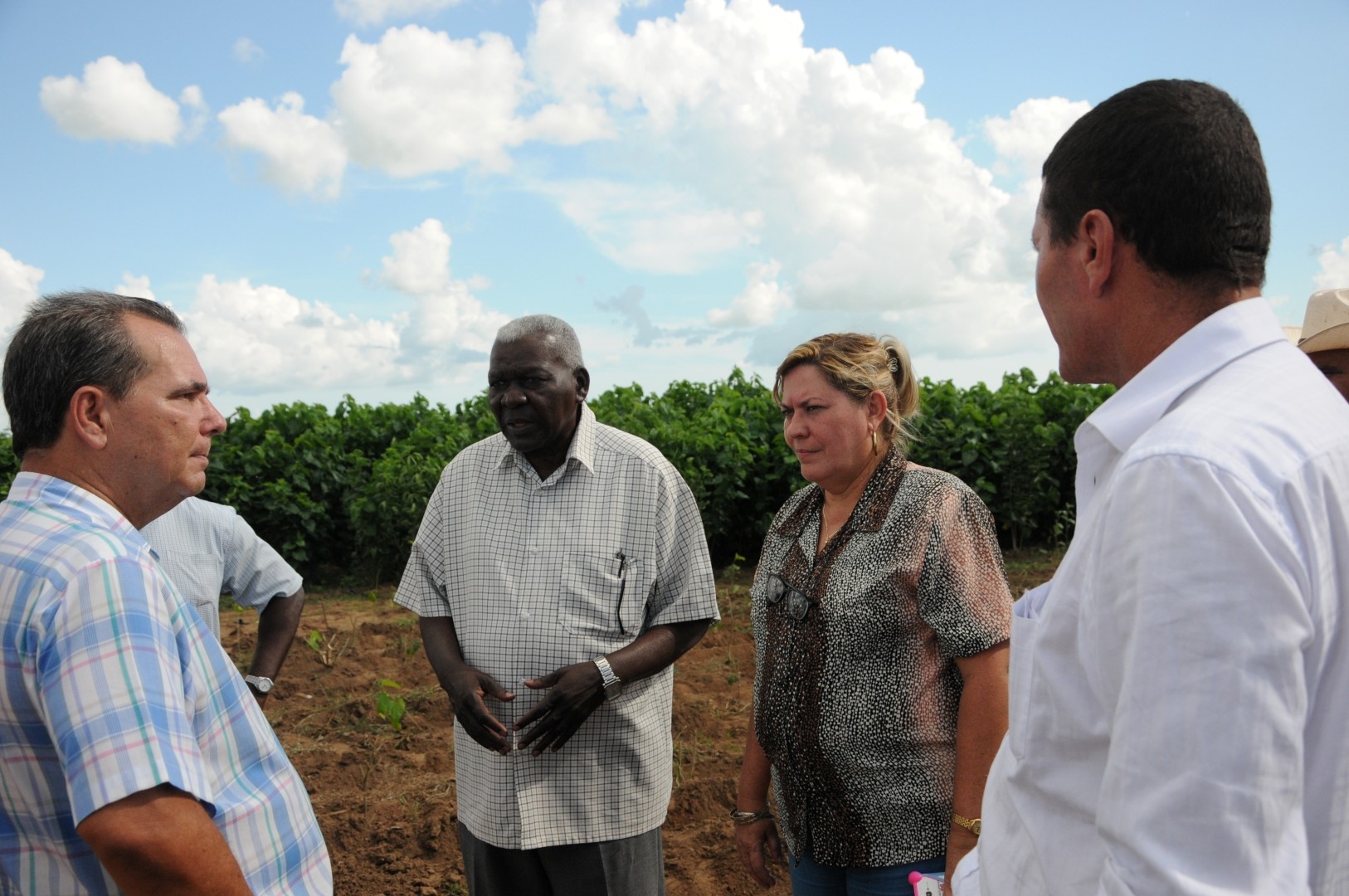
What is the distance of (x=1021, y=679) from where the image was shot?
1.40m

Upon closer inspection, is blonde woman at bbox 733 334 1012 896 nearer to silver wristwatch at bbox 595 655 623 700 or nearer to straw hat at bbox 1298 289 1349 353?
silver wristwatch at bbox 595 655 623 700

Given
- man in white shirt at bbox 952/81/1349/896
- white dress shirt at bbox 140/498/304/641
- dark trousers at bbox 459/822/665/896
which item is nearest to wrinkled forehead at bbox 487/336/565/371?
white dress shirt at bbox 140/498/304/641

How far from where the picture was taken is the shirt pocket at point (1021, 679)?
4.49 ft

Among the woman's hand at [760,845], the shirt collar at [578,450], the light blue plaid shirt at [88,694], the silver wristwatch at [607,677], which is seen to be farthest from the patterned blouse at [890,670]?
the light blue plaid shirt at [88,694]

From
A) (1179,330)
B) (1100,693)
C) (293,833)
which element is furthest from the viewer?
(293,833)

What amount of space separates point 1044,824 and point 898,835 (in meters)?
1.32

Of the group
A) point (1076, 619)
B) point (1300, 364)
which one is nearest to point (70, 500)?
point (1076, 619)

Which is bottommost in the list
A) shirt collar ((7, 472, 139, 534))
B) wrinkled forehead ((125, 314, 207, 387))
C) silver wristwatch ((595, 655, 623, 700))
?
silver wristwatch ((595, 655, 623, 700))

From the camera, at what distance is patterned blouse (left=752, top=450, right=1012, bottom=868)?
2.59 meters

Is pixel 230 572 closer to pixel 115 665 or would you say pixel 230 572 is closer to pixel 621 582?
pixel 621 582

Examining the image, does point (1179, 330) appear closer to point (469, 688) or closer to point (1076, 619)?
point (1076, 619)

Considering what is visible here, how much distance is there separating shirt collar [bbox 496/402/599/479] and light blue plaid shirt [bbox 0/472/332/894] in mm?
1595

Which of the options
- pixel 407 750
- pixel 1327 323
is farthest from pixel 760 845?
pixel 407 750

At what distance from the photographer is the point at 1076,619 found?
4.16ft
